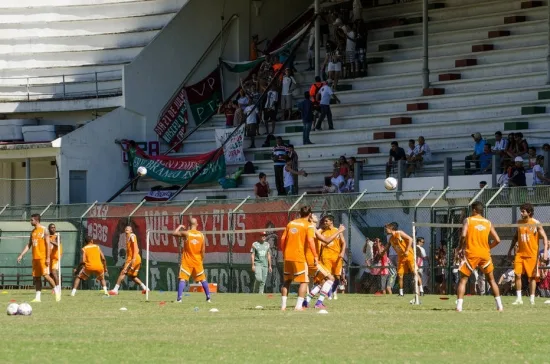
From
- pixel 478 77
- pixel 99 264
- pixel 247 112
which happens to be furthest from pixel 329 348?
pixel 247 112

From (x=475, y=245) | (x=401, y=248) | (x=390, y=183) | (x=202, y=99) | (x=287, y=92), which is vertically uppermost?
(x=202, y=99)

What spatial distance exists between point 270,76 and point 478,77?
794 centimetres

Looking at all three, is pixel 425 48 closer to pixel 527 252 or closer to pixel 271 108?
pixel 271 108

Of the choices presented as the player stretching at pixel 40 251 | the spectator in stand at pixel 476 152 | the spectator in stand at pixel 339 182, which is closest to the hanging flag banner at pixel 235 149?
the spectator in stand at pixel 339 182

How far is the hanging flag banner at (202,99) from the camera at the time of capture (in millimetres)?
47688

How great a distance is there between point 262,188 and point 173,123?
9.44 m

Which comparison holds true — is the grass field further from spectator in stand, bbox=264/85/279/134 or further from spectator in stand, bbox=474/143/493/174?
spectator in stand, bbox=264/85/279/134

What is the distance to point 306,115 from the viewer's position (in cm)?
4075

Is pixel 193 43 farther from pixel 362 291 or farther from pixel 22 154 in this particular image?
pixel 362 291

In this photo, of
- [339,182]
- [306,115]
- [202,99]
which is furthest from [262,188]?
[202,99]

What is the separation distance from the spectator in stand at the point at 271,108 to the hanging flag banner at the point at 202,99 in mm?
4536

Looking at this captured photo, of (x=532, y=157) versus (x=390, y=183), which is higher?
(x=532, y=157)

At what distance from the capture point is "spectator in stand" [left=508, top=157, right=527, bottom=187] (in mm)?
32594

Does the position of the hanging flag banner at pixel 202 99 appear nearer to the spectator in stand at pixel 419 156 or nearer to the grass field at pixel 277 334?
the spectator in stand at pixel 419 156
